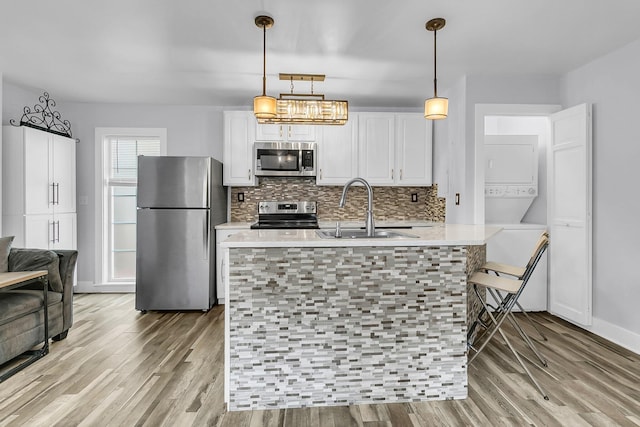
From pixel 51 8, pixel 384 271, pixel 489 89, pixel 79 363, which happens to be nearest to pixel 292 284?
pixel 384 271

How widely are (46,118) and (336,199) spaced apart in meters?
3.61

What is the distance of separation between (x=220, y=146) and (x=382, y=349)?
3457 millimetres

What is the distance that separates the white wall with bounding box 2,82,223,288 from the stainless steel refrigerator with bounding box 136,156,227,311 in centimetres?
89

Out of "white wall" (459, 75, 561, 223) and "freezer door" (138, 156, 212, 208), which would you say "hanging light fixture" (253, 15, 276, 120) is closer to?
"freezer door" (138, 156, 212, 208)

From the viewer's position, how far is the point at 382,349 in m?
2.15

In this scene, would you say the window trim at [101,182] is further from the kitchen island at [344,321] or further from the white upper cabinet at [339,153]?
the kitchen island at [344,321]

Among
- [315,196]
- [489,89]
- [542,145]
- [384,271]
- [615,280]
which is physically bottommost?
[615,280]

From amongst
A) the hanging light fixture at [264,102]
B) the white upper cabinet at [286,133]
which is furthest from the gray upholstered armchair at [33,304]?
the white upper cabinet at [286,133]

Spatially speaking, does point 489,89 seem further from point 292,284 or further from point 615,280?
point 292,284

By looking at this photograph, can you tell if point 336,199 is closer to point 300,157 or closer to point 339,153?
point 339,153

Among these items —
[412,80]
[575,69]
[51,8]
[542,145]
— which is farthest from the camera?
[542,145]

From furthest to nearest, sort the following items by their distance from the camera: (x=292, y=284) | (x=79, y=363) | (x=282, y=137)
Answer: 1. (x=282, y=137)
2. (x=79, y=363)
3. (x=292, y=284)

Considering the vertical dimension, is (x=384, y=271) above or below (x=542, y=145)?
below

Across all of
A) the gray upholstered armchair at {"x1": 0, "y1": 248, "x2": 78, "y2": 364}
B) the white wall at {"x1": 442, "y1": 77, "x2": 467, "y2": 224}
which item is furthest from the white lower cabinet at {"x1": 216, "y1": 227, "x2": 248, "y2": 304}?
the white wall at {"x1": 442, "y1": 77, "x2": 467, "y2": 224}
